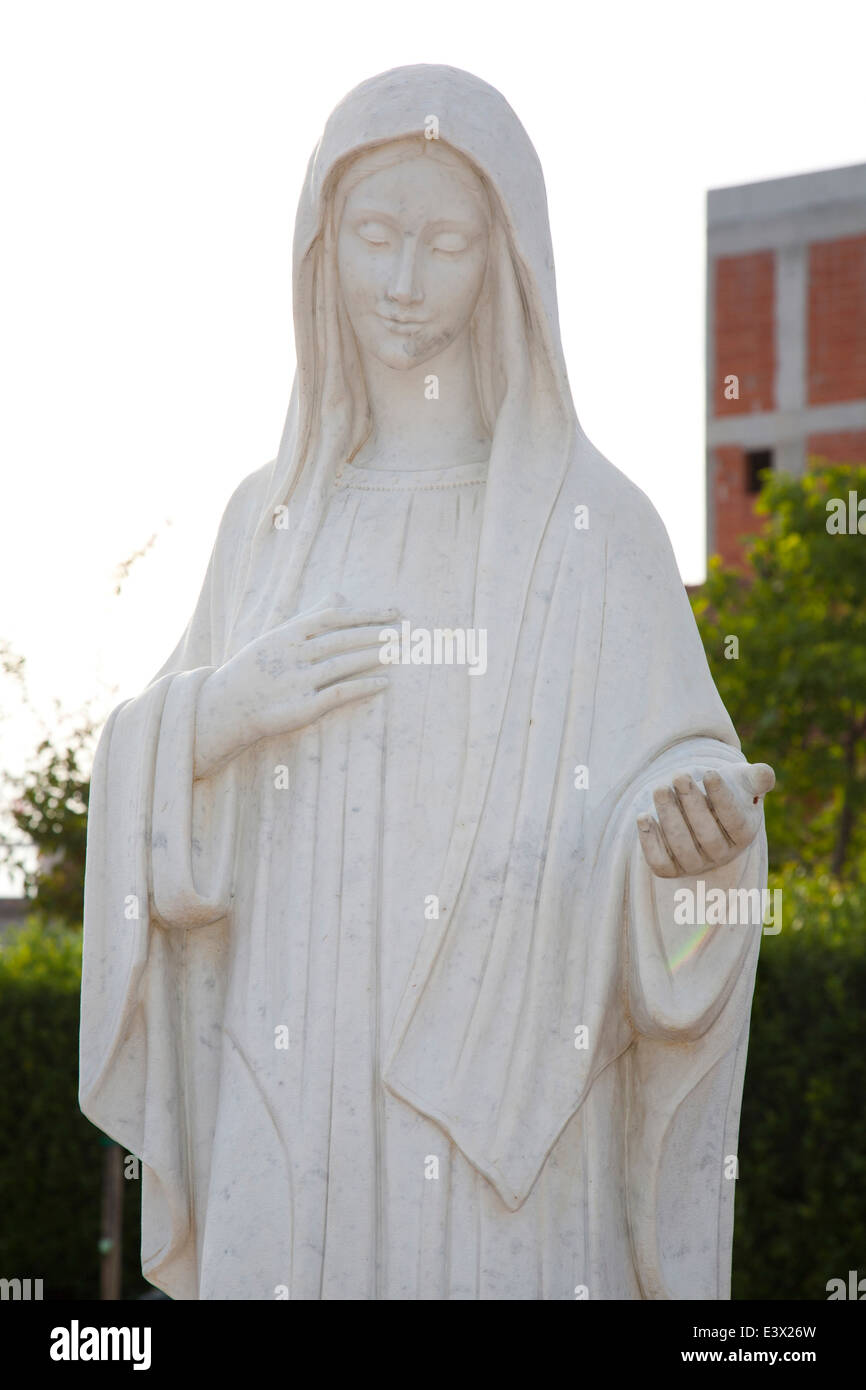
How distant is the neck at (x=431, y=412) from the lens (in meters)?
5.72

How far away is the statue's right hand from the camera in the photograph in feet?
17.4

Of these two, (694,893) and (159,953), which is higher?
(694,893)

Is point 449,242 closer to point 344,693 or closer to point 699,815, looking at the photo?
point 344,693

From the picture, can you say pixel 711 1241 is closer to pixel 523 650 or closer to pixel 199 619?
pixel 523 650

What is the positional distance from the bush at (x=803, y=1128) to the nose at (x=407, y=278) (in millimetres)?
8838

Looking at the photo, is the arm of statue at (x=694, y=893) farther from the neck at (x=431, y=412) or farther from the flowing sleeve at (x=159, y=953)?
the neck at (x=431, y=412)

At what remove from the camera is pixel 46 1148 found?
15.1 metres

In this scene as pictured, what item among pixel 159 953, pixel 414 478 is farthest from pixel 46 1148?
pixel 414 478

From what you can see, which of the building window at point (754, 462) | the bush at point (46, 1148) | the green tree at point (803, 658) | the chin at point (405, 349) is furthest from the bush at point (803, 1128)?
the building window at point (754, 462)

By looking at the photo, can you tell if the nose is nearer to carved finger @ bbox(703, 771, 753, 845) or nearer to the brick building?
carved finger @ bbox(703, 771, 753, 845)

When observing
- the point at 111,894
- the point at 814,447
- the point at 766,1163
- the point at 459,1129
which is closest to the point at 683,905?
the point at 459,1129

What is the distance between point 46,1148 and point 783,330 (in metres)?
30.1

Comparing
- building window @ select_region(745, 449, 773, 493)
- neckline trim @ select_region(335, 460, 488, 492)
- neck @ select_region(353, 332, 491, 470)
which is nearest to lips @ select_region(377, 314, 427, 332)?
neck @ select_region(353, 332, 491, 470)
